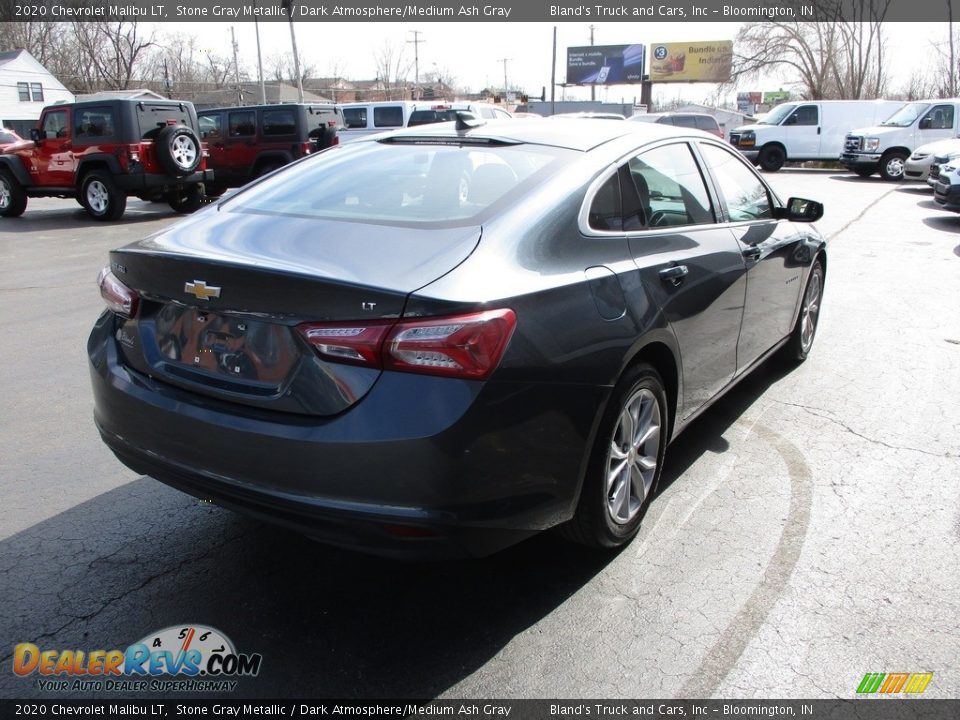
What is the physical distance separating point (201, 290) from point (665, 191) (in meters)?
2.13

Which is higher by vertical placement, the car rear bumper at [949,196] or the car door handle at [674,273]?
the car door handle at [674,273]

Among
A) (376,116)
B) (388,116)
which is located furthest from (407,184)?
(376,116)

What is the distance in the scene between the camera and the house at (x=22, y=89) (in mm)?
54219

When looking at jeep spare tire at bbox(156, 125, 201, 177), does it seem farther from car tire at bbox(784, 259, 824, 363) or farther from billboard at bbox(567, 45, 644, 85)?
billboard at bbox(567, 45, 644, 85)

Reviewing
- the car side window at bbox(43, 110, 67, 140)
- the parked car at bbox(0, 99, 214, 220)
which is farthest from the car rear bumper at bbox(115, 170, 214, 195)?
the car side window at bbox(43, 110, 67, 140)

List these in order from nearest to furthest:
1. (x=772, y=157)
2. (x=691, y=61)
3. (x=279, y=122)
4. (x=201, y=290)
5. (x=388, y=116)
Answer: (x=201, y=290) → (x=279, y=122) → (x=388, y=116) → (x=772, y=157) → (x=691, y=61)

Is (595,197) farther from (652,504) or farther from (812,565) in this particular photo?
(812,565)

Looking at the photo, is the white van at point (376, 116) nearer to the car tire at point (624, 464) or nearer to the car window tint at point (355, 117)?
the car window tint at point (355, 117)

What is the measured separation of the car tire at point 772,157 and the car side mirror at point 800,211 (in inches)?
948

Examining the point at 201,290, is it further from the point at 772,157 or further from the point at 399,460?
the point at 772,157

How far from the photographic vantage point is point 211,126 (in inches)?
704

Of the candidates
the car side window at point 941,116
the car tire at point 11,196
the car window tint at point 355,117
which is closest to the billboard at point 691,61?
the car side window at point 941,116

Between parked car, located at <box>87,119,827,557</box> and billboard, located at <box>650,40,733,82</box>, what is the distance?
70755 mm

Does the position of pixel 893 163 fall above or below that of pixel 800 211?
below
